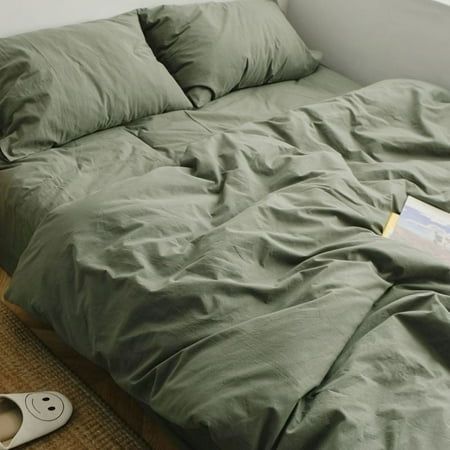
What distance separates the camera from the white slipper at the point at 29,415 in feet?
4.44

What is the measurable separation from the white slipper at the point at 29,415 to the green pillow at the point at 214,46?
109 centimetres

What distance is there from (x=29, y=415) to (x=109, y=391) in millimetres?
206

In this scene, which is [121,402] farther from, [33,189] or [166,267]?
[33,189]

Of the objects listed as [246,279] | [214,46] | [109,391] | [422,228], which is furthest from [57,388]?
[214,46]

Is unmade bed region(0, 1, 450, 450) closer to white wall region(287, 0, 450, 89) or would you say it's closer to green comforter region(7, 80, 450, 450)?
green comforter region(7, 80, 450, 450)

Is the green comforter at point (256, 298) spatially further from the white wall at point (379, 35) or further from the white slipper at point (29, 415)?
the white wall at point (379, 35)

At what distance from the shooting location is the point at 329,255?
1327 mm

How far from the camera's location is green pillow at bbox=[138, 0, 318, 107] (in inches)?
84.4

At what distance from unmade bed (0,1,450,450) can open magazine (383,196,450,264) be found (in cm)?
4

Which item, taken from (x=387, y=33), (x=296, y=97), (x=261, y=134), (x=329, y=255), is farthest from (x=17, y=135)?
(x=387, y=33)

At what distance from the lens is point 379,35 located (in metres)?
2.67

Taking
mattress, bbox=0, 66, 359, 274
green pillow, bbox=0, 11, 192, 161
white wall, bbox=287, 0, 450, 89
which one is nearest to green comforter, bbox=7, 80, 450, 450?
mattress, bbox=0, 66, 359, 274

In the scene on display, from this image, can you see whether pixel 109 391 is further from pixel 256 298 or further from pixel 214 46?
pixel 214 46

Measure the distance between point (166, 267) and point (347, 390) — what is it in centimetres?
44
